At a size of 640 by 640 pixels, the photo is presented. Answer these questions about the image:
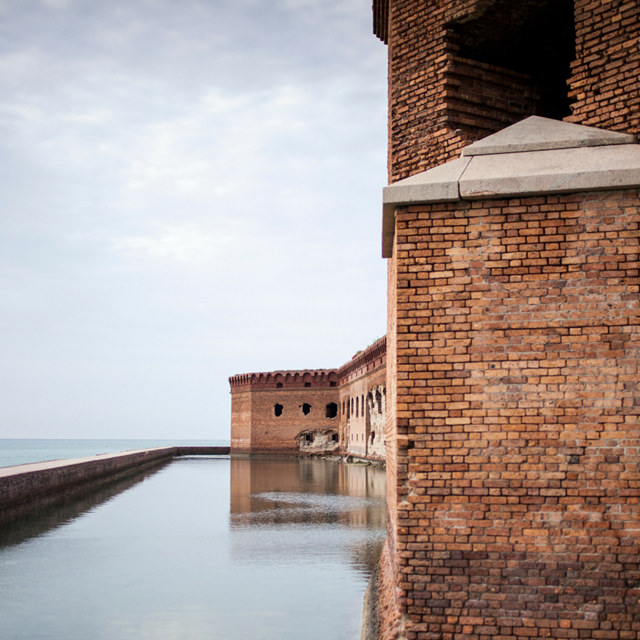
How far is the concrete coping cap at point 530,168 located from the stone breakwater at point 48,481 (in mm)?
8631

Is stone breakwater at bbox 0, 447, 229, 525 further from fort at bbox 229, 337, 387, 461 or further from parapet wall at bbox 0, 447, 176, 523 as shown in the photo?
fort at bbox 229, 337, 387, 461

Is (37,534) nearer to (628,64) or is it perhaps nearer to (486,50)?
(486,50)

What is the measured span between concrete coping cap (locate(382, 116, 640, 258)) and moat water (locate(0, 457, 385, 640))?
3.43m

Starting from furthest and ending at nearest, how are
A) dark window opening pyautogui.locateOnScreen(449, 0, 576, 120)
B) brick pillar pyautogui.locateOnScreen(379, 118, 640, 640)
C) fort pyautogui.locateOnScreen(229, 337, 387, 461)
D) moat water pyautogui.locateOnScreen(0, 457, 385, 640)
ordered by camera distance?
fort pyautogui.locateOnScreen(229, 337, 387, 461) < dark window opening pyautogui.locateOnScreen(449, 0, 576, 120) < moat water pyautogui.locateOnScreen(0, 457, 385, 640) < brick pillar pyautogui.locateOnScreen(379, 118, 640, 640)

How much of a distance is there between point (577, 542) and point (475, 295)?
5.33 ft

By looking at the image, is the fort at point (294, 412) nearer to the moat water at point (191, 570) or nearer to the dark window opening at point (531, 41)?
the moat water at point (191, 570)

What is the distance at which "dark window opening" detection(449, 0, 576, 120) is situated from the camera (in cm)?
615

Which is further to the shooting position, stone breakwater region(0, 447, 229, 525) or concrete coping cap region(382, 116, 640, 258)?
stone breakwater region(0, 447, 229, 525)

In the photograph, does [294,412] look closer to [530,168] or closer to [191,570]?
[191,570]

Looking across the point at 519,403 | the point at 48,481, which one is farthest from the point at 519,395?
the point at 48,481

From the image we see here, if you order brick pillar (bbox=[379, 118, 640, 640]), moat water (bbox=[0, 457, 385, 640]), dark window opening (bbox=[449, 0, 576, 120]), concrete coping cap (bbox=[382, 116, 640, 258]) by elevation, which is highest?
dark window opening (bbox=[449, 0, 576, 120])

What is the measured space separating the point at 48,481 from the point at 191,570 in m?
6.84

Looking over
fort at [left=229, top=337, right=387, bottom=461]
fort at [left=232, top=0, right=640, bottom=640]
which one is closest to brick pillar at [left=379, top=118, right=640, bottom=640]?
fort at [left=232, top=0, right=640, bottom=640]

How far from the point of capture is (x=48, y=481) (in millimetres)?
12977
